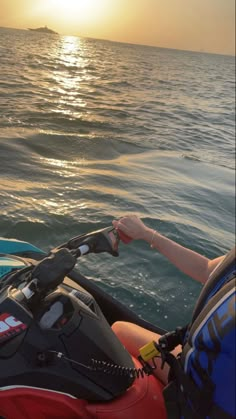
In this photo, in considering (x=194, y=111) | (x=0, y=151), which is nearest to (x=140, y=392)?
(x=0, y=151)

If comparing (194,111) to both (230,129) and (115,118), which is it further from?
(115,118)

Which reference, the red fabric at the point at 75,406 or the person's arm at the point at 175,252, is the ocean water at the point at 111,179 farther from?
the red fabric at the point at 75,406

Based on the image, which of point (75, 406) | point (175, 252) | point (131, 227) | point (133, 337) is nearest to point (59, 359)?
point (75, 406)

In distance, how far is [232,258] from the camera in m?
1.86

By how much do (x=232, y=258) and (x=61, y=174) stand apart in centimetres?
527

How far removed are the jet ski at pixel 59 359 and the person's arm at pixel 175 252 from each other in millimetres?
648

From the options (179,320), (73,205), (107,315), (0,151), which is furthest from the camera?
(0,151)

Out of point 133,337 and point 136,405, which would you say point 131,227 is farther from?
point 136,405

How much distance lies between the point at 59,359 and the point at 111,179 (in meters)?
5.54

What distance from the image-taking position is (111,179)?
24.0 ft

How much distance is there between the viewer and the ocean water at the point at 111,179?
4.82 m

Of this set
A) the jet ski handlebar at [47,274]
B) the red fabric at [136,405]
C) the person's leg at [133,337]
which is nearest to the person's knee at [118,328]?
the person's leg at [133,337]

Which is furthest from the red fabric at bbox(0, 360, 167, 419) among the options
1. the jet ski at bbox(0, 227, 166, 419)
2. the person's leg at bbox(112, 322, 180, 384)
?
the person's leg at bbox(112, 322, 180, 384)

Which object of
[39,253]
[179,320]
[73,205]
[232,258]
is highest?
[232,258]
